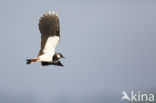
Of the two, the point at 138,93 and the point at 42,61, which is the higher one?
the point at 42,61

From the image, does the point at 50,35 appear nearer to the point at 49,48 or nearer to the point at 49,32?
the point at 49,32

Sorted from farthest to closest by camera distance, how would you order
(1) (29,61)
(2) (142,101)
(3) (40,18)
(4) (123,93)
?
(4) (123,93) < (2) (142,101) < (3) (40,18) < (1) (29,61)

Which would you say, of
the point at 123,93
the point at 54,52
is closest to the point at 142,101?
the point at 123,93

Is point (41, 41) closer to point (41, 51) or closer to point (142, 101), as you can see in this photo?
point (41, 51)

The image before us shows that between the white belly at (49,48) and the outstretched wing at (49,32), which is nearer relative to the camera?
the white belly at (49,48)

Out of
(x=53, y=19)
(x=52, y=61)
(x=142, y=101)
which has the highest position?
(x=53, y=19)

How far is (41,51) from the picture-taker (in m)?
12.0

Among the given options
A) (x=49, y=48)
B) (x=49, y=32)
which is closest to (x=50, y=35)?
(x=49, y=32)

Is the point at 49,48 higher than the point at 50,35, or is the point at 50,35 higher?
the point at 50,35

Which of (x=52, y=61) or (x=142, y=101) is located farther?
(x=142, y=101)

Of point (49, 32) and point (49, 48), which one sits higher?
point (49, 32)

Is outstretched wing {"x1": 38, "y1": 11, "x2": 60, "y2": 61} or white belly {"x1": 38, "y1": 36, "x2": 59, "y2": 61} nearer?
white belly {"x1": 38, "y1": 36, "x2": 59, "y2": 61}

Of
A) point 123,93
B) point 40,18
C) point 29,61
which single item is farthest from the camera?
point 123,93

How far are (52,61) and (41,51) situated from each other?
1.02 feet
